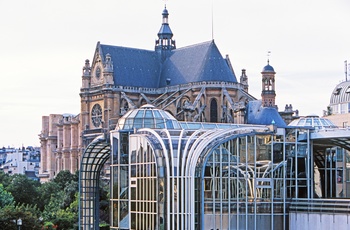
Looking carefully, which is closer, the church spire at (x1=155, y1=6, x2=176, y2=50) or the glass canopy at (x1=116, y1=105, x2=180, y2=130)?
the glass canopy at (x1=116, y1=105, x2=180, y2=130)

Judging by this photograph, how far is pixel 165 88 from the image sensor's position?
4754 inches

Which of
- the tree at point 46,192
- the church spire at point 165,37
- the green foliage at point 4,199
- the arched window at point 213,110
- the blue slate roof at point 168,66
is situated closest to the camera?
the green foliage at point 4,199

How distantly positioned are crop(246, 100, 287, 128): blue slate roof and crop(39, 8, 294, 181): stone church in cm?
11

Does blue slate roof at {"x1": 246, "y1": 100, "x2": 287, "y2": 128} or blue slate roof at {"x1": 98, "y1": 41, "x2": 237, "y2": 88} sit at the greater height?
blue slate roof at {"x1": 98, "y1": 41, "x2": 237, "y2": 88}

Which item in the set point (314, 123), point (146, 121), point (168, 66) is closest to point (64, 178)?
point (168, 66)

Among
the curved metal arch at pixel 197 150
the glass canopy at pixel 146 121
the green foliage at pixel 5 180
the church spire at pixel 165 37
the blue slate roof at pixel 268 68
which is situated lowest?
the green foliage at pixel 5 180

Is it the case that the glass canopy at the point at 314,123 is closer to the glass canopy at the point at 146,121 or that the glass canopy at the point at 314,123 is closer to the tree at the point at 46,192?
the glass canopy at the point at 146,121

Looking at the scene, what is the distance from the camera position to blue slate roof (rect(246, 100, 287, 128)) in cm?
10600

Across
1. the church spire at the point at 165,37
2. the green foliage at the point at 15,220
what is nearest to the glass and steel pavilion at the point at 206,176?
the green foliage at the point at 15,220

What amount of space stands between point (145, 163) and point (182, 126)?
7.03 metres

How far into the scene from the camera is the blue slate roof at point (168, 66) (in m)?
116

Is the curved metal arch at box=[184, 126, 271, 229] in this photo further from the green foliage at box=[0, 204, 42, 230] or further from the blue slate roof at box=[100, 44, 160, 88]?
the blue slate roof at box=[100, 44, 160, 88]

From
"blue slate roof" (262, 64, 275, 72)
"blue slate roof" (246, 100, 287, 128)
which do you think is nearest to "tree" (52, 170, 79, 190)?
"blue slate roof" (246, 100, 287, 128)

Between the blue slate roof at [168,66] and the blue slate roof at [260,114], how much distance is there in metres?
5.99
